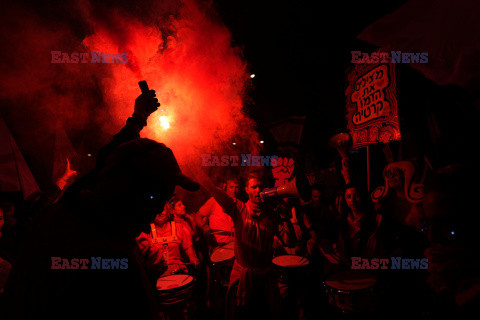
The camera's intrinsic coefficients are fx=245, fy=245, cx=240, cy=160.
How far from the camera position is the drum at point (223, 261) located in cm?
530

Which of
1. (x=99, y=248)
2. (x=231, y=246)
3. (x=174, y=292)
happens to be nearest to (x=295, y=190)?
(x=231, y=246)

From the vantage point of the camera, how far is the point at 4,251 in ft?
16.5

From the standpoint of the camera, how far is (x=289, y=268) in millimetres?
4344

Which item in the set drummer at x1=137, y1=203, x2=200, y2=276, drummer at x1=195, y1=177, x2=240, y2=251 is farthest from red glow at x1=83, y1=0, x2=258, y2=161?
drummer at x1=137, y1=203, x2=200, y2=276

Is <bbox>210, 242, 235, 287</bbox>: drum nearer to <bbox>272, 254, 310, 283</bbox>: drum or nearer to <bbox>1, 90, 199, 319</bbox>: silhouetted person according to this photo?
<bbox>272, 254, 310, 283</bbox>: drum

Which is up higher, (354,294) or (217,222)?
(217,222)

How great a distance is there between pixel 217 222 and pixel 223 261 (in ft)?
8.27

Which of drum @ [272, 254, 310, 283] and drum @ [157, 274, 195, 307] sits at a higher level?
drum @ [272, 254, 310, 283]

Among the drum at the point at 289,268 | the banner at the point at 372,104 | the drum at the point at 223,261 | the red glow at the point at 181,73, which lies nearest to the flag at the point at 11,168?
the red glow at the point at 181,73

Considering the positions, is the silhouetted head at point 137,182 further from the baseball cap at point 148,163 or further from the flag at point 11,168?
the flag at point 11,168

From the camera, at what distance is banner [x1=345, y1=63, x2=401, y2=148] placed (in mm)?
6391

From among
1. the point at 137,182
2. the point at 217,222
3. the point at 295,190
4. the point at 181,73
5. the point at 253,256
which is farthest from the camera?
the point at 217,222

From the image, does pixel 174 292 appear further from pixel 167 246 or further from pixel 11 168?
pixel 11 168

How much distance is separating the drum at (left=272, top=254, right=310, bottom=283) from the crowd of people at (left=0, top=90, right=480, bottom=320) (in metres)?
0.03
